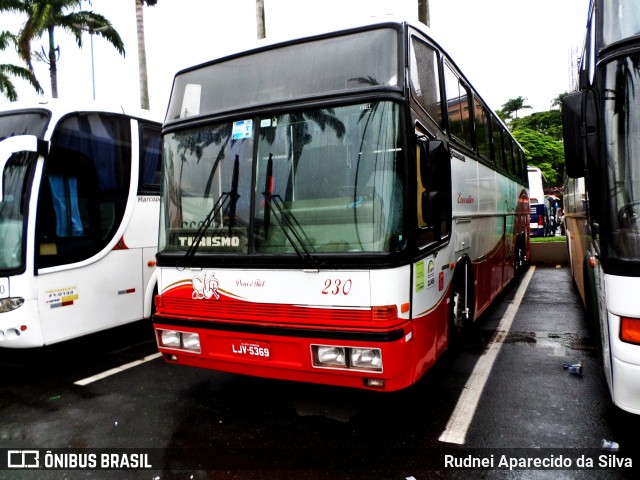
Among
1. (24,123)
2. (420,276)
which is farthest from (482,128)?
(24,123)

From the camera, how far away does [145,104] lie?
16.9 m

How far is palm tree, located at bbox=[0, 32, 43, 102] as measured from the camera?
79.3 ft

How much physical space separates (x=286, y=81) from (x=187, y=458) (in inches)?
121

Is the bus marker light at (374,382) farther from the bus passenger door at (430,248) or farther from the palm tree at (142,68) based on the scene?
the palm tree at (142,68)

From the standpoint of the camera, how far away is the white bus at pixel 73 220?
17.6 ft

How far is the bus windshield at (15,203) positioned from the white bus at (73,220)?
1 cm

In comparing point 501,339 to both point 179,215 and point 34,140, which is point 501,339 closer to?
point 179,215

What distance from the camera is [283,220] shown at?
3.96 meters

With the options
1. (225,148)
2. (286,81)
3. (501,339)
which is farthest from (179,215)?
(501,339)

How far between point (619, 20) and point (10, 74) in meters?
29.5

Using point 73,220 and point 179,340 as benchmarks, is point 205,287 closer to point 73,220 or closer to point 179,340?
point 179,340

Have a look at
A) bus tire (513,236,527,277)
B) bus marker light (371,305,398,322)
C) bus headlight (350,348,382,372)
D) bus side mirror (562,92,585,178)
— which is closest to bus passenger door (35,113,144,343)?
bus headlight (350,348,382,372)

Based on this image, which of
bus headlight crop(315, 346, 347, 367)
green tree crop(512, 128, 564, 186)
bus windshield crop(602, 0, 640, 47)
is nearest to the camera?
bus windshield crop(602, 0, 640, 47)

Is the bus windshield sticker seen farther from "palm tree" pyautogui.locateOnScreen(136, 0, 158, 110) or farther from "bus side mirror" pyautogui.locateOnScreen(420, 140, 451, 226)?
"palm tree" pyautogui.locateOnScreen(136, 0, 158, 110)
